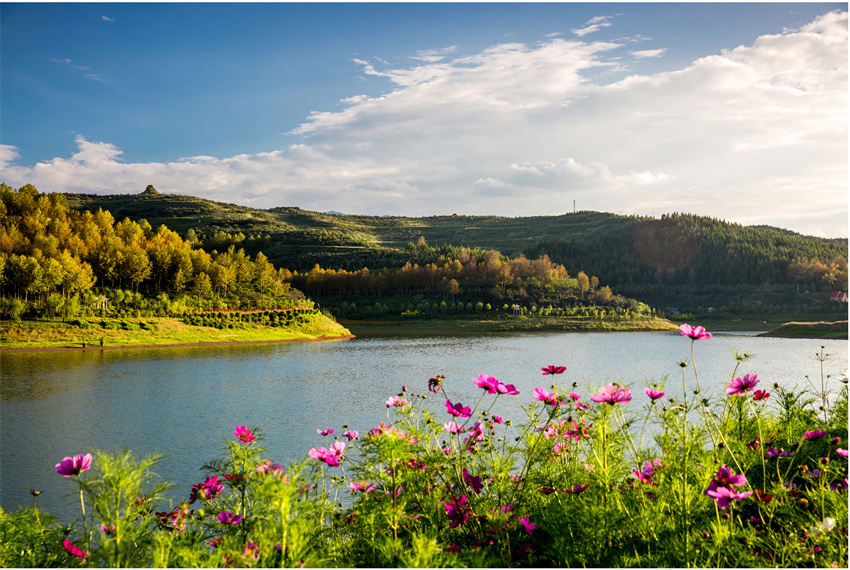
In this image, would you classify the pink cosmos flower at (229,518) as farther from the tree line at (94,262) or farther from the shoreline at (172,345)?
the tree line at (94,262)

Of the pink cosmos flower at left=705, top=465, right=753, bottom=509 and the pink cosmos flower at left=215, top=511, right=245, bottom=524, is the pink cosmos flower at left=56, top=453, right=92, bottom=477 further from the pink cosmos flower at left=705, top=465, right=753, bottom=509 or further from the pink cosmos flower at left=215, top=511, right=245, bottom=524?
the pink cosmos flower at left=705, top=465, right=753, bottom=509

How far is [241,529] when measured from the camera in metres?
3.27

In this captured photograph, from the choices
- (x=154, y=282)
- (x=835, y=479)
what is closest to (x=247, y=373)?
(x=835, y=479)

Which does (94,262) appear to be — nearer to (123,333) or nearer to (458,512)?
(123,333)

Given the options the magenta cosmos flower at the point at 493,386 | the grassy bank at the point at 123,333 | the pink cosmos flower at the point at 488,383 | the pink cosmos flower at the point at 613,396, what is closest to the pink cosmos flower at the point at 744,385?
the pink cosmos flower at the point at 613,396

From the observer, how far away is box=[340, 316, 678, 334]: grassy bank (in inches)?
2205

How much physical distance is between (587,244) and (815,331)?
78033mm

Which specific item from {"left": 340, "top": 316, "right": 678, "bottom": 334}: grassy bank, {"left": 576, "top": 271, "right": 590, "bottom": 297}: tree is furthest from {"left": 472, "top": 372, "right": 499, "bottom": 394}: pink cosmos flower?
{"left": 576, "top": 271, "right": 590, "bottom": 297}: tree

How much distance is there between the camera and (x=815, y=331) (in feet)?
156

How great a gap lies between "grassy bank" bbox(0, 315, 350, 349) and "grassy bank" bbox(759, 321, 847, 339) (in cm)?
4547

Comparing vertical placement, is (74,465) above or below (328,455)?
above

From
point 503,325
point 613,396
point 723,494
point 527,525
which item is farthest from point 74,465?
point 503,325

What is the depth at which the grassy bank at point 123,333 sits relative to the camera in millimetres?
26875

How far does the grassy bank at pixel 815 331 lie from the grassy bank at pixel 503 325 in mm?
12973
